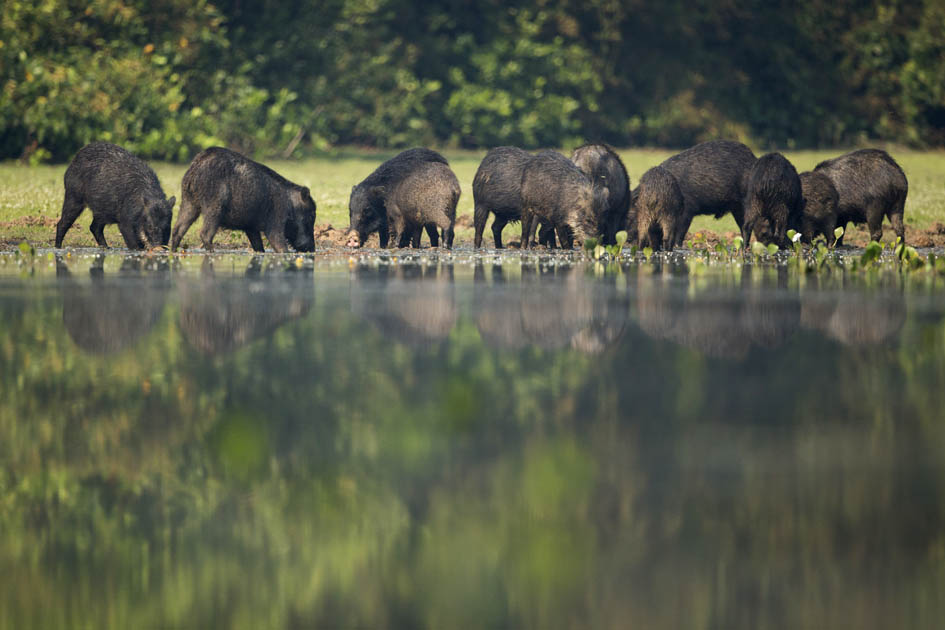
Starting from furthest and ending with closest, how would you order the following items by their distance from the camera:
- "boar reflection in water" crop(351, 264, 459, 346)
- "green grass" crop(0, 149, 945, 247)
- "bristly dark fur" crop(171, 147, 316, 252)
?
"green grass" crop(0, 149, 945, 247) → "bristly dark fur" crop(171, 147, 316, 252) → "boar reflection in water" crop(351, 264, 459, 346)

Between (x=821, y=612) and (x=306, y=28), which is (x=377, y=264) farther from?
(x=306, y=28)

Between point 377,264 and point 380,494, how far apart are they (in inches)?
404

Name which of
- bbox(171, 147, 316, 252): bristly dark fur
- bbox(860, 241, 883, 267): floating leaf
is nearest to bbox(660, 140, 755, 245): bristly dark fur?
bbox(860, 241, 883, 267): floating leaf

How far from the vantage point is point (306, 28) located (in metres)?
34.8

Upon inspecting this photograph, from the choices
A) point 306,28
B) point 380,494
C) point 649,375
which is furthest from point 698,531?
point 306,28

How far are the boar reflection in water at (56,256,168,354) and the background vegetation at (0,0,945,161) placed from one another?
18209 millimetres

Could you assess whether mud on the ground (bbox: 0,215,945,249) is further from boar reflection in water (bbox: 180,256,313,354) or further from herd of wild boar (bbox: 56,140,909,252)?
boar reflection in water (bbox: 180,256,313,354)

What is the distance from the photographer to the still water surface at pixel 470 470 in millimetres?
3439

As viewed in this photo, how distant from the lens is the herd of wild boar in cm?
1633

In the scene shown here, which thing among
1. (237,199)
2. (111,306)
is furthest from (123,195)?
(111,306)

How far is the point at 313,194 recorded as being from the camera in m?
22.9

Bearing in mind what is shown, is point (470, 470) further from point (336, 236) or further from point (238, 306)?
point (336, 236)

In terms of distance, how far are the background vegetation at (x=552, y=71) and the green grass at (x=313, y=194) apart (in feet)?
8.66

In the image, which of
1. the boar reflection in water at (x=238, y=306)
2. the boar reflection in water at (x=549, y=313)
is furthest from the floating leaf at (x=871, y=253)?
the boar reflection in water at (x=238, y=306)
